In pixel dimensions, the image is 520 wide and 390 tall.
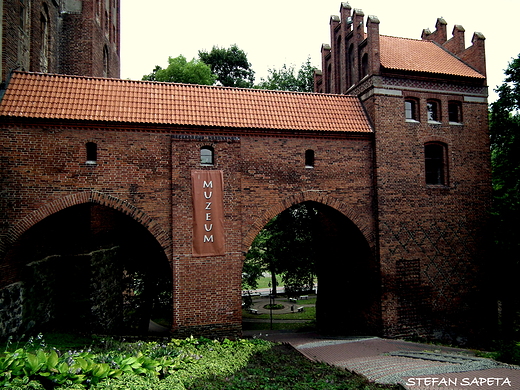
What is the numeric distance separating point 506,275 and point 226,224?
9530mm

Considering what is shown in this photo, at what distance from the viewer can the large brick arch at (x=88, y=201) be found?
9.48 meters

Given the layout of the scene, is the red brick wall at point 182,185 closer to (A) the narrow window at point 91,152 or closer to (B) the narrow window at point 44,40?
(A) the narrow window at point 91,152

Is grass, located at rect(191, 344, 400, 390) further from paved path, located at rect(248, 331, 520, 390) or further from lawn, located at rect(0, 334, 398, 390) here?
paved path, located at rect(248, 331, 520, 390)

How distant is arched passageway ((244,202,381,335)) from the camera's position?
1232 cm

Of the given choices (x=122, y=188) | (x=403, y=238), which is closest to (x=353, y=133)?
(x=403, y=238)

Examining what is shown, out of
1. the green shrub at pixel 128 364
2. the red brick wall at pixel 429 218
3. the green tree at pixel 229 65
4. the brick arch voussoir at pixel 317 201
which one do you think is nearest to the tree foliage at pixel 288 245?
the brick arch voussoir at pixel 317 201

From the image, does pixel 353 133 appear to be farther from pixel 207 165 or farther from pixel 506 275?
pixel 506 275

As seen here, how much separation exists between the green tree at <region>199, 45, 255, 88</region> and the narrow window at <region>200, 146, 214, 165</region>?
19848mm

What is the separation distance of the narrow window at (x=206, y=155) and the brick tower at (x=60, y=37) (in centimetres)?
559

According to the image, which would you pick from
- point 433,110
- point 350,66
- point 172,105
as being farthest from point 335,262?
point 172,105

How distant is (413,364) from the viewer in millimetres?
8484

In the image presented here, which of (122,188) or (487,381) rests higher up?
(122,188)

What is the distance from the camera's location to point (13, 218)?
9492mm

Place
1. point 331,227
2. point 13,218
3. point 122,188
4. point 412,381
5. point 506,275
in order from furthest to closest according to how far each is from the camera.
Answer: point 331,227 → point 506,275 → point 122,188 → point 13,218 → point 412,381
